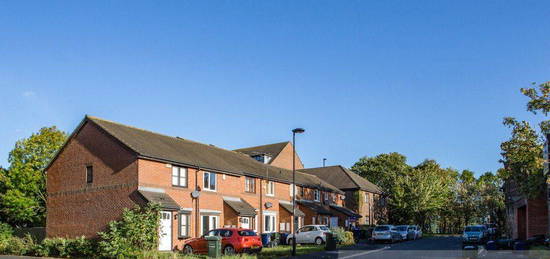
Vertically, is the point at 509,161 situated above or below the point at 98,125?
below

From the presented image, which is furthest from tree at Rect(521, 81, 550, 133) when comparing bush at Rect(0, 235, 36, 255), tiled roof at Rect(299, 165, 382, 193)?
tiled roof at Rect(299, 165, 382, 193)

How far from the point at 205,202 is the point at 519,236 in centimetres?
2476

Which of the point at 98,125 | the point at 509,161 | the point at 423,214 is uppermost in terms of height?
the point at 98,125

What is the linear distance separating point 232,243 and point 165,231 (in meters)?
4.42

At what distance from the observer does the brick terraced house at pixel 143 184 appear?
30.2m

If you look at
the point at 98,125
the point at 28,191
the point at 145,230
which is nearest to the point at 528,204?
the point at 145,230

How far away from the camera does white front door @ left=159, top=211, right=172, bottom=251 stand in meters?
29.3

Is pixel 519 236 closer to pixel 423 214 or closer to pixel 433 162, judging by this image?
pixel 423 214

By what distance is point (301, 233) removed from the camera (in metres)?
37.9

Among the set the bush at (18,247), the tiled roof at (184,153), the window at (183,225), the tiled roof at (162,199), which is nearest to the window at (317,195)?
the tiled roof at (184,153)

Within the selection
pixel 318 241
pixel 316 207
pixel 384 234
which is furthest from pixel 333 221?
pixel 318 241

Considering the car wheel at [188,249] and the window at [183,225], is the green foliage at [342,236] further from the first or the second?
the car wheel at [188,249]

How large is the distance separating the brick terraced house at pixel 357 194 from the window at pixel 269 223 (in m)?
14.2

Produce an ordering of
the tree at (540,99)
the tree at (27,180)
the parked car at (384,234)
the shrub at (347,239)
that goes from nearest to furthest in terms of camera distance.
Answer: the tree at (540,99)
the shrub at (347,239)
the parked car at (384,234)
the tree at (27,180)
